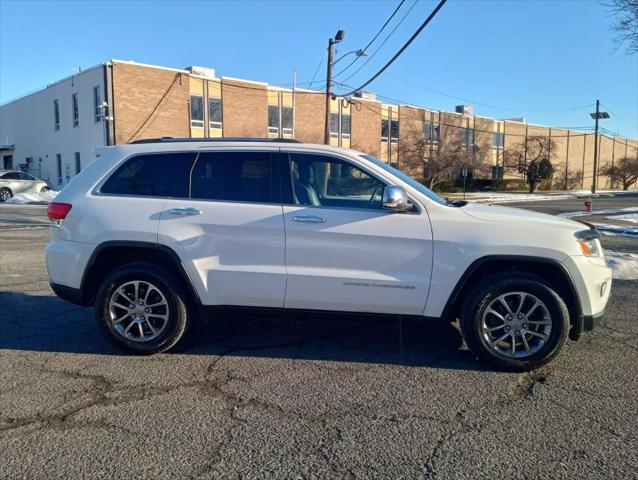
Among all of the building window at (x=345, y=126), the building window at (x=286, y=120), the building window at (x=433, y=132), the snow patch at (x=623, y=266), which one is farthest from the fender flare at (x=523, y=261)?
the building window at (x=433, y=132)

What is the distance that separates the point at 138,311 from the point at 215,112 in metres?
32.3

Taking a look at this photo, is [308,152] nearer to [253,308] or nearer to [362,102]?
[253,308]

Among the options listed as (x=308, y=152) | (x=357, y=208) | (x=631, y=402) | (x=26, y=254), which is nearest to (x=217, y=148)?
(x=308, y=152)

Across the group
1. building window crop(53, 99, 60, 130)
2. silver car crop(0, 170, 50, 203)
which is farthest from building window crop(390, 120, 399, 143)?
silver car crop(0, 170, 50, 203)

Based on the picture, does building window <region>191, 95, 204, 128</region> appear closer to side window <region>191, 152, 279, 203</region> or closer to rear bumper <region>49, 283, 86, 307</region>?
rear bumper <region>49, 283, 86, 307</region>

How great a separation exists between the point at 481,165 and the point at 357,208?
55.1 metres

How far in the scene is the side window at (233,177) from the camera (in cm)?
464

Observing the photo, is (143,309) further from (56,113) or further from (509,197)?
(509,197)

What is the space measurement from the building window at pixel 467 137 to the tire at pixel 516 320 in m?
52.3

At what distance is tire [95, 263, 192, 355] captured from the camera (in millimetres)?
4652

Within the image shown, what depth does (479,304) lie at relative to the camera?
4328 millimetres

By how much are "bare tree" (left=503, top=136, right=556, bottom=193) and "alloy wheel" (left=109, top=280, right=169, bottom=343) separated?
5662 cm

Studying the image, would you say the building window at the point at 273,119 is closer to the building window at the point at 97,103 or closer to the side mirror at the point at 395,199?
the building window at the point at 97,103

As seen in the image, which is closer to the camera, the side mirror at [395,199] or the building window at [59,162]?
the side mirror at [395,199]
